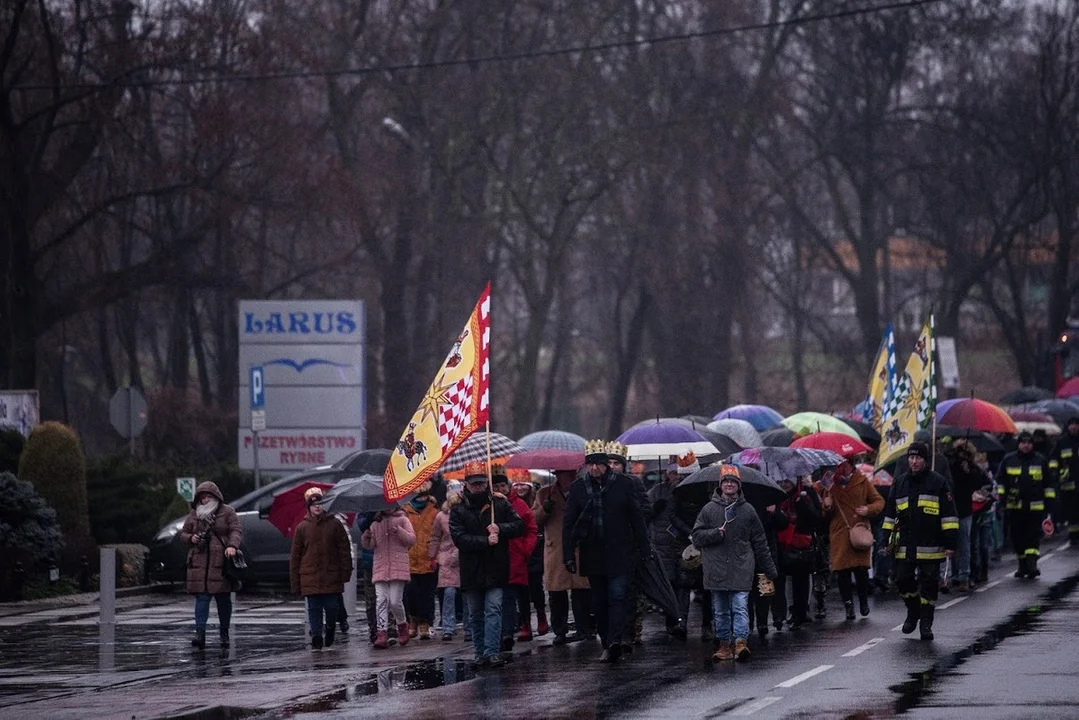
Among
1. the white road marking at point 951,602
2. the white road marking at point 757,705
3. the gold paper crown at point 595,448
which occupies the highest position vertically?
the gold paper crown at point 595,448

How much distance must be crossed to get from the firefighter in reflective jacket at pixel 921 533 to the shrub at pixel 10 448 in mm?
14837

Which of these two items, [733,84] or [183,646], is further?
[733,84]

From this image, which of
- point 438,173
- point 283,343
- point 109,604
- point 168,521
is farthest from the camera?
point 438,173

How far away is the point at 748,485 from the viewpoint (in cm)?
1869

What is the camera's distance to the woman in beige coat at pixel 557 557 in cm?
1862

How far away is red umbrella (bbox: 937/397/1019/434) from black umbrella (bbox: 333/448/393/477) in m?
8.76

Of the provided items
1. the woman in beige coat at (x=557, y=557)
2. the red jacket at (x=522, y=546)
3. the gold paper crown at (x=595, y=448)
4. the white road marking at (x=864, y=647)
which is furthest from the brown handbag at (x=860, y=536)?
the gold paper crown at (x=595, y=448)

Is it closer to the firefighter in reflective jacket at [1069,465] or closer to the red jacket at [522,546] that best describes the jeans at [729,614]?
the red jacket at [522,546]

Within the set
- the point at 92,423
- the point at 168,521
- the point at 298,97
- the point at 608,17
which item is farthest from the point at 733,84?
the point at 168,521

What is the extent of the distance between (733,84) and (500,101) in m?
6.57

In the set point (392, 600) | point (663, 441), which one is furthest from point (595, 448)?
point (663, 441)

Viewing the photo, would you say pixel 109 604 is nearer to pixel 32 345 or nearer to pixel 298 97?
pixel 32 345

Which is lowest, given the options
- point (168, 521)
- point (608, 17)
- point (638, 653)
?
point (638, 653)

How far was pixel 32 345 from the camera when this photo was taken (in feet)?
115
